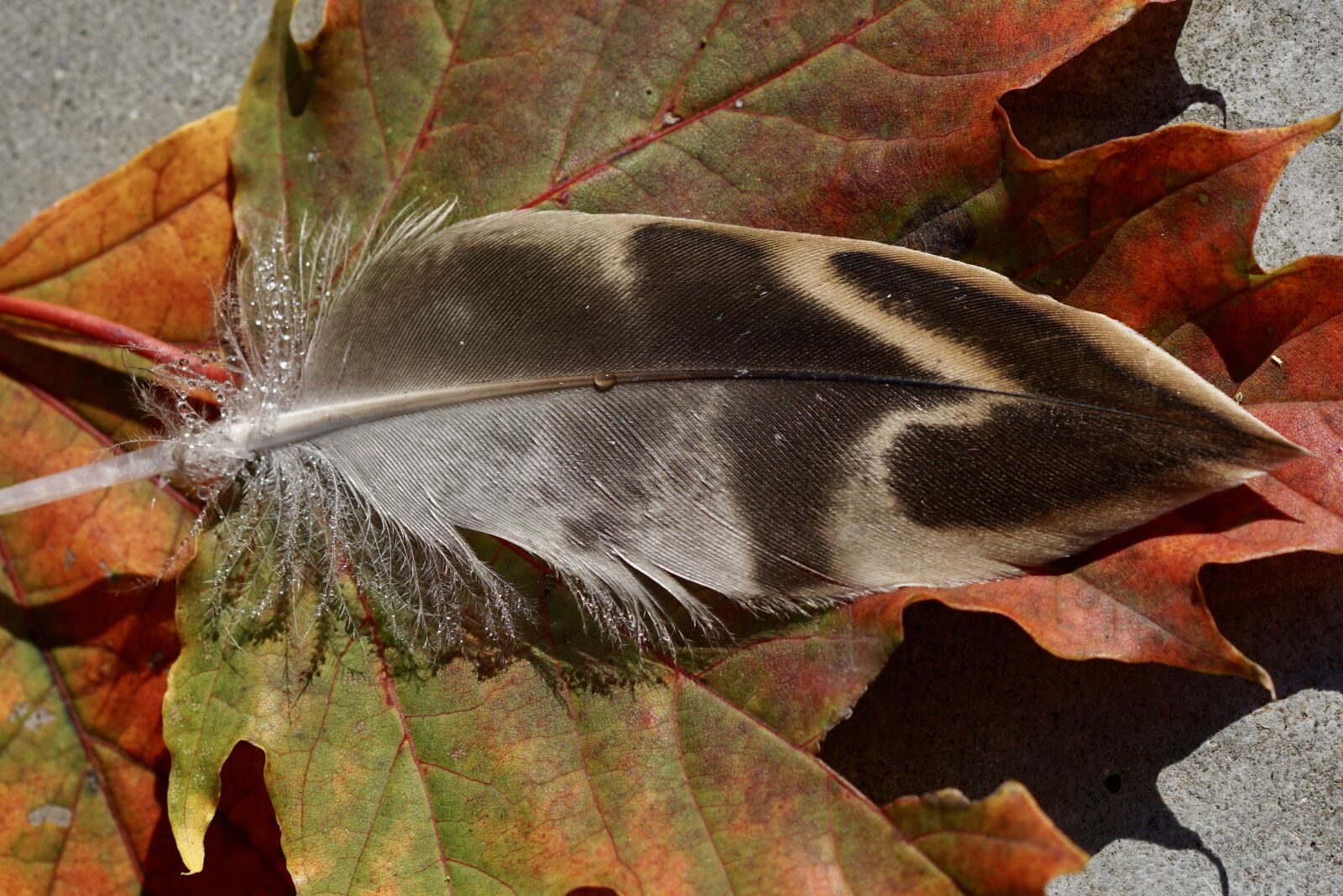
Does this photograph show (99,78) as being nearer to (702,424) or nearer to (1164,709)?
(702,424)

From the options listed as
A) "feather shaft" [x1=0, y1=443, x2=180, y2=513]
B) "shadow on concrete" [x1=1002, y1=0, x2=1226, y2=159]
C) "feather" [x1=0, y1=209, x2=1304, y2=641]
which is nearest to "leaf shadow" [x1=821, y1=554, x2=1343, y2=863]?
"feather" [x1=0, y1=209, x2=1304, y2=641]

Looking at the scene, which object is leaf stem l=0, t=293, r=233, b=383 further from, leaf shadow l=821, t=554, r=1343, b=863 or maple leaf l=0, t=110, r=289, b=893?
leaf shadow l=821, t=554, r=1343, b=863

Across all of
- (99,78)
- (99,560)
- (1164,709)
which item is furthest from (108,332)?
(1164,709)

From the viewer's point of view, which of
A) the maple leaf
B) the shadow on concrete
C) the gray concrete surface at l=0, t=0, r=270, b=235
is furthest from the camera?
the gray concrete surface at l=0, t=0, r=270, b=235

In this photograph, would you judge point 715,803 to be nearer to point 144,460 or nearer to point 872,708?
point 872,708

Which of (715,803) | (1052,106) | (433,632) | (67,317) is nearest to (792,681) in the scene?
(715,803)

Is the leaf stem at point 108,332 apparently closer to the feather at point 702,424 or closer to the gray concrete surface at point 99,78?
the feather at point 702,424
